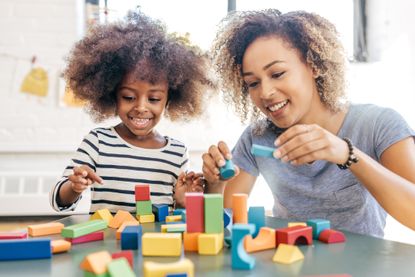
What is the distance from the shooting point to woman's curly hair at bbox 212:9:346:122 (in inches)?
42.1

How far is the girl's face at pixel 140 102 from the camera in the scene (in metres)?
1.20

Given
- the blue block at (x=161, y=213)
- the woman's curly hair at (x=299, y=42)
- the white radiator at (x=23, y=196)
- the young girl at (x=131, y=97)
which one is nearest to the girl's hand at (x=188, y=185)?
the young girl at (x=131, y=97)

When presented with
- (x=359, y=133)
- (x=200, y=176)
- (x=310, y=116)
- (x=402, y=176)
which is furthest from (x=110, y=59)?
(x=402, y=176)

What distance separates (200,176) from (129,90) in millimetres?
321

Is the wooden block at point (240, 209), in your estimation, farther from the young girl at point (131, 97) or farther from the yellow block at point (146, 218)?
the young girl at point (131, 97)

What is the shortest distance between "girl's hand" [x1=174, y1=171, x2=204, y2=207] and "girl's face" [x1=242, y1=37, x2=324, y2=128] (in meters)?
0.22

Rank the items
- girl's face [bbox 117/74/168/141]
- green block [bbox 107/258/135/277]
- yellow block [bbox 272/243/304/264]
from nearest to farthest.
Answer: green block [bbox 107/258/135/277] → yellow block [bbox 272/243/304/264] → girl's face [bbox 117/74/168/141]

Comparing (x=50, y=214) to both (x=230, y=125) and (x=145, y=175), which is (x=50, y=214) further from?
(x=145, y=175)

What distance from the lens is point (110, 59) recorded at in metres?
1.27

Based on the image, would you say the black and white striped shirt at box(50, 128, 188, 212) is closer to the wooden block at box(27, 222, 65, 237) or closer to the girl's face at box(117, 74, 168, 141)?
the girl's face at box(117, 74, 168, 141)

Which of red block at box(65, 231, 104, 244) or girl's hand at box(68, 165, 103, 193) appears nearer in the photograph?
red block at box(65, 231, 104, 244)

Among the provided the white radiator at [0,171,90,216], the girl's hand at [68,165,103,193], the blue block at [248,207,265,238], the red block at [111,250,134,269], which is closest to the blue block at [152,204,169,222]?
the girl's hand at [68,165,103,193]

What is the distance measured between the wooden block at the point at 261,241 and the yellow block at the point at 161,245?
0.09 m

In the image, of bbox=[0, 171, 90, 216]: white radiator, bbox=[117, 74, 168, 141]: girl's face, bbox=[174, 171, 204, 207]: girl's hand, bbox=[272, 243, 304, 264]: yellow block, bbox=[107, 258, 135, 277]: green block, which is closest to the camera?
bbox=[107, 258, 135, 277]: green block
